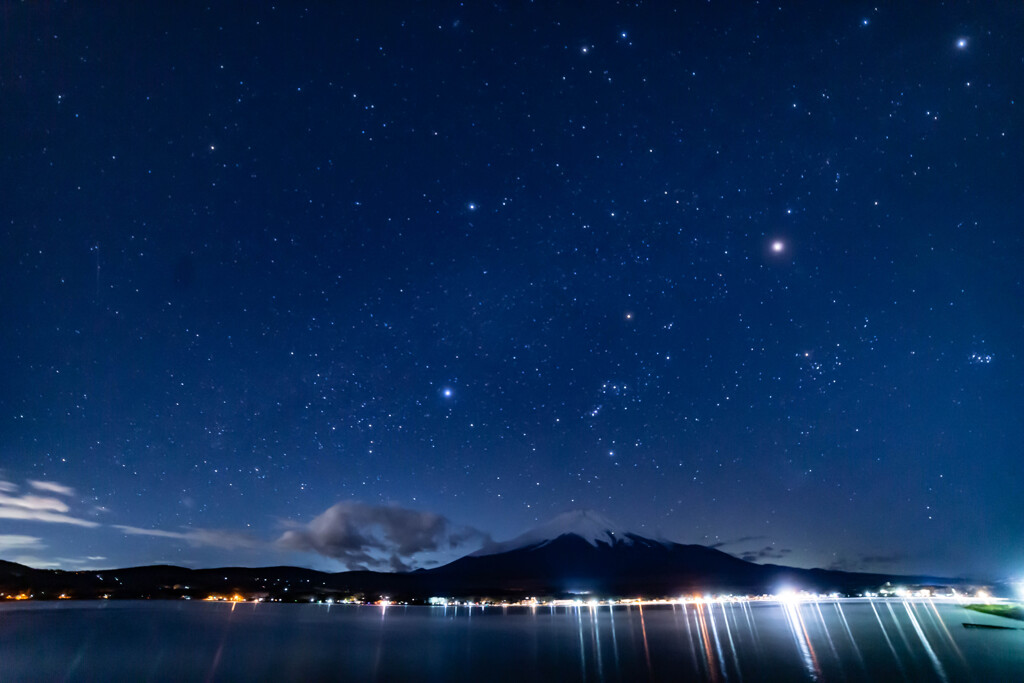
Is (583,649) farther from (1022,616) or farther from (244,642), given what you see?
(1022,616)

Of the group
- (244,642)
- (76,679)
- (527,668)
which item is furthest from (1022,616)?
(76,679)

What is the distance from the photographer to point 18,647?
65938 millimetres

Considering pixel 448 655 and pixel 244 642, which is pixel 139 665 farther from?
pixel 448 655

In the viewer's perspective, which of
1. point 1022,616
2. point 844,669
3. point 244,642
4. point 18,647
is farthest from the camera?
point 1022,616

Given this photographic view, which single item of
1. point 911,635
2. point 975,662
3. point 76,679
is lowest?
point 76,679

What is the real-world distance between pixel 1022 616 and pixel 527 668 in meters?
95.5

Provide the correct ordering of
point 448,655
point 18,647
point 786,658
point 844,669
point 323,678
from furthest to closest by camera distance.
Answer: point 18,647 < point 448,655 < point 786,658 < point 844,669 < point 323,678

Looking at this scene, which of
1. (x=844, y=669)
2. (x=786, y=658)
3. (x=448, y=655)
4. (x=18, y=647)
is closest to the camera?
(x=844, y=669)

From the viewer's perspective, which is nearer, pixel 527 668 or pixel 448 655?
pixel 527 668

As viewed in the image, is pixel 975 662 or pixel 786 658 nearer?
pixel 975 662

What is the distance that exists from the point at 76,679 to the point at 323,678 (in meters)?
21.0

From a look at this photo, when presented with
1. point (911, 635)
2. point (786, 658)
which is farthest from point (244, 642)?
point (911, 635)

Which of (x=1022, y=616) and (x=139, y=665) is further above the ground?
(x=1022, y=616)

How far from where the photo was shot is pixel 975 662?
155ft
